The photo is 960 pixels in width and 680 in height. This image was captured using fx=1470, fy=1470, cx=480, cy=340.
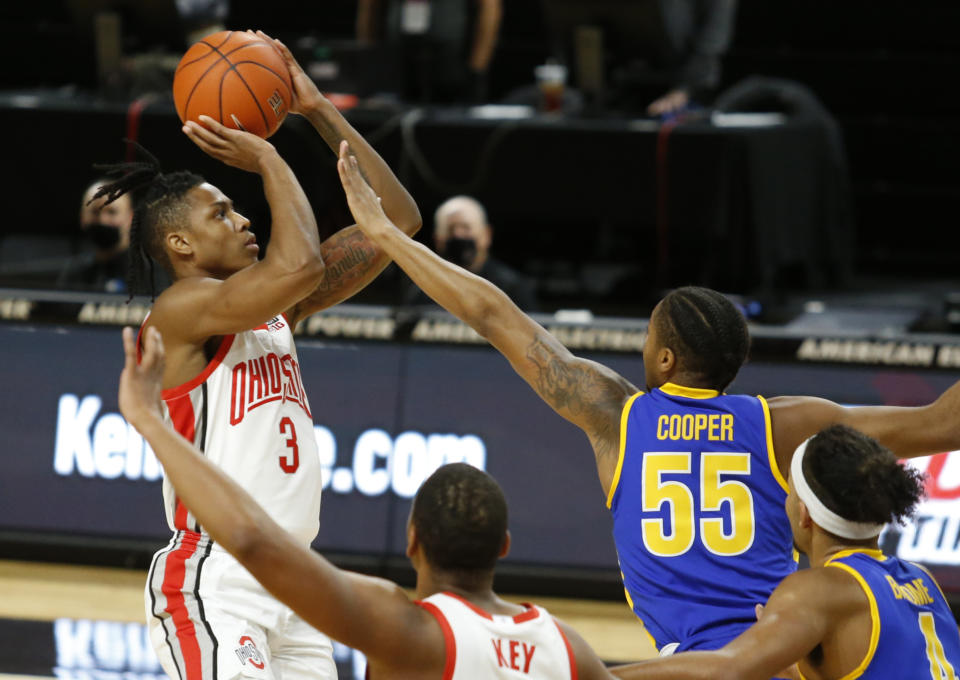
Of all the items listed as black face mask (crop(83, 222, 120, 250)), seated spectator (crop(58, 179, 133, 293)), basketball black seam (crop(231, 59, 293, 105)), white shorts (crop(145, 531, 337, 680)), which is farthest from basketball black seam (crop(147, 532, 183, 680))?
black face mask (crop(83, 222, 120, 250))

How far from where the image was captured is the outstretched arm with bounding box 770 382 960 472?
380 centimetres

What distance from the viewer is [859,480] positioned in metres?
3.26

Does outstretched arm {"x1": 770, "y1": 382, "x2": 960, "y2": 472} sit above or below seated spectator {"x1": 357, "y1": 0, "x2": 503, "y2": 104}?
below

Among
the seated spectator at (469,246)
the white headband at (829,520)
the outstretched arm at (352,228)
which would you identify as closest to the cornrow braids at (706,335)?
the white headband at (829,520)

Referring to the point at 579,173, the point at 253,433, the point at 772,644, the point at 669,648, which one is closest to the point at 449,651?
the point at 772,644

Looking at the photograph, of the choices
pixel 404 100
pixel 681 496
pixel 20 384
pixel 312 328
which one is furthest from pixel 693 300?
pixel 404 100

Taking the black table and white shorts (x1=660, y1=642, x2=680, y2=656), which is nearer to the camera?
white shorts (x1=660, y1=642, x2=680, y2=656)

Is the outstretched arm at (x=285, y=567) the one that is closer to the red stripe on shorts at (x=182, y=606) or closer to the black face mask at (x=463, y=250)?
the red stripe on shorts at (x=182, y=606)

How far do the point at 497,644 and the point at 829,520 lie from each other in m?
0.87

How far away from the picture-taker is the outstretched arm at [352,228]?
4.48 m

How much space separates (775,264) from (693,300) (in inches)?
204

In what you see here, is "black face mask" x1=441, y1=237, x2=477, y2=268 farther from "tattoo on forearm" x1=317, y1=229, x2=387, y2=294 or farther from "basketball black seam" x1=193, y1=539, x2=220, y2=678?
"basketball black seam" x1=193, y1=539, x2=220, y2=678

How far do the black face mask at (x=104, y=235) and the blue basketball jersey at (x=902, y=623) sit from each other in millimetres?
5914

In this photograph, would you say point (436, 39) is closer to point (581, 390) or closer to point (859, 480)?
point (581, 390)
